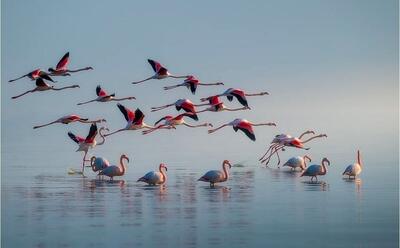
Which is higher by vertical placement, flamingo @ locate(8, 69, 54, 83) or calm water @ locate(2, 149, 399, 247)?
flamingo @ locate(8, 69, 54, 83)

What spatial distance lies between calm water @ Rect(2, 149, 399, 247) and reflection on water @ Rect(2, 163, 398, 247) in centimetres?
1

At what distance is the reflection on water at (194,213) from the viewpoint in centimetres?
1226

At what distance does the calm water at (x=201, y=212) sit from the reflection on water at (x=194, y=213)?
0.01 m

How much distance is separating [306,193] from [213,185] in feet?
7.03

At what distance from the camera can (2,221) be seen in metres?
13.8

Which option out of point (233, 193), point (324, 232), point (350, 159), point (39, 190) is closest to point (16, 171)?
point (39, 190)

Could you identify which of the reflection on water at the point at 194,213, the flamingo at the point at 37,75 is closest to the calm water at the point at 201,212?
the reflection on water at the point at 194,213

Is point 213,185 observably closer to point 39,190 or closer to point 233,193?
point 233,193

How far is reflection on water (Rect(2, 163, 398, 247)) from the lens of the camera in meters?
12.3

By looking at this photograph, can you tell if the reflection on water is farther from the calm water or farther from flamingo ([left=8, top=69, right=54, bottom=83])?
flamingo ([left=8, top=69, right=54, bottom=83])

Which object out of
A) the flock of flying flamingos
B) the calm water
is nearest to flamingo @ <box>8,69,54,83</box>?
the flock of flying flamingos

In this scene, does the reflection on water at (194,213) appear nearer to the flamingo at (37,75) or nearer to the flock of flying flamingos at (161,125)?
the flock of flying flamingos at (161,125)

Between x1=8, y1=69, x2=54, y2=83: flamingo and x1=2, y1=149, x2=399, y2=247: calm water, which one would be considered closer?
x1=2, y1=149, x2=399, y2=247: calm water

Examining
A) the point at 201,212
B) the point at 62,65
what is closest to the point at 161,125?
the point at 62,65
